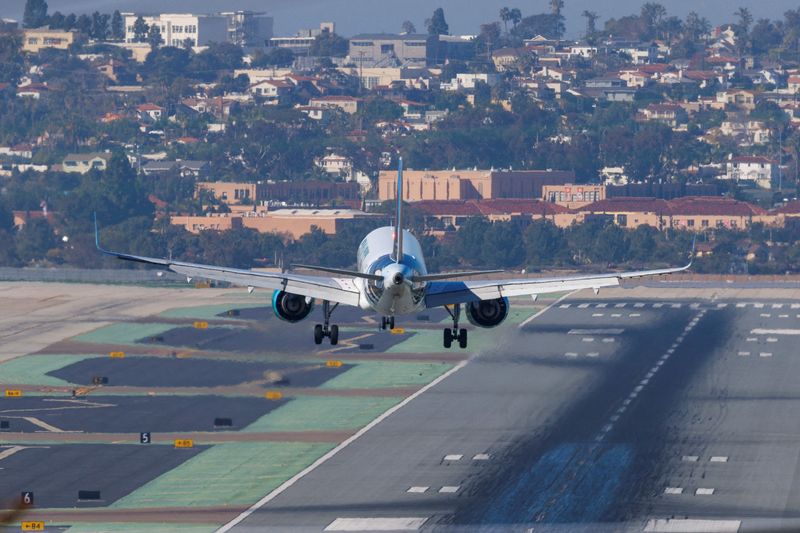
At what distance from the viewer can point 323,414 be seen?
19125 centimetres

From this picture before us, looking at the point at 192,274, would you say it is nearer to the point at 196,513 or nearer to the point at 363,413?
the point at 196,513

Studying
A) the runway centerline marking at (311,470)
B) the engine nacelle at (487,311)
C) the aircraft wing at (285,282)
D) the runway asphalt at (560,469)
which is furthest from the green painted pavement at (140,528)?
the engine nacelle at (487,311)

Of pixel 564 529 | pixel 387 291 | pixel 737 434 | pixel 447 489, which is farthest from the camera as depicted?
pixel 737 434

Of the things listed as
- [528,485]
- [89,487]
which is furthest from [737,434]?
[89,487]

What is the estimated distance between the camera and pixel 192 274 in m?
132

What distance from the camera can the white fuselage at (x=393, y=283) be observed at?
125000mm

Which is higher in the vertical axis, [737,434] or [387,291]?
[387,291]

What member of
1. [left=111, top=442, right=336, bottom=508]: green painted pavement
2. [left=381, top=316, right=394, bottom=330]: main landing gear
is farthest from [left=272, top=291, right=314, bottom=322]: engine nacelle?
[left=111, top=442, right=336, bottom=508]: green painted pavement

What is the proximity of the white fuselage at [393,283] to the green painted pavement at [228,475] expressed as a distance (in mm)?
30685

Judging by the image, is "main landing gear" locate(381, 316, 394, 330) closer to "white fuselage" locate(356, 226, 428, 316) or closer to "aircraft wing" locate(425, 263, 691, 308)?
"white fuselage" locate(356, 226, 428, 316)

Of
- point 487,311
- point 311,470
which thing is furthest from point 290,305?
point 311,470

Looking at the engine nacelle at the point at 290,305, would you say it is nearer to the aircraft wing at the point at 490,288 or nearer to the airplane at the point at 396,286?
the airplane at the point at 396,286

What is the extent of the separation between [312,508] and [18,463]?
2777cm

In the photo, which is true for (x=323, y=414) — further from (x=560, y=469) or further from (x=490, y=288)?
(x=490, y=288)
